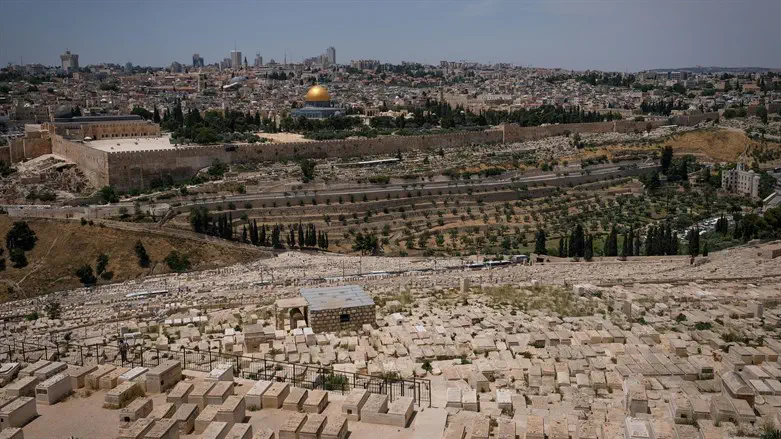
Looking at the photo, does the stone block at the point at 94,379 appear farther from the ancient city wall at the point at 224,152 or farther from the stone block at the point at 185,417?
the ancient city wall at the point at 224,152

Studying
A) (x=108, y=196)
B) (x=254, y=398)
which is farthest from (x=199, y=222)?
(x=254, y=398)

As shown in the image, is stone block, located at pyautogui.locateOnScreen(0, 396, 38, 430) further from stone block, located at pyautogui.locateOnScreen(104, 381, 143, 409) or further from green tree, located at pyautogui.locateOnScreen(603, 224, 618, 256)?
green tree, located at pyautogui.locateOnScreen(603, 224, 618, 256)

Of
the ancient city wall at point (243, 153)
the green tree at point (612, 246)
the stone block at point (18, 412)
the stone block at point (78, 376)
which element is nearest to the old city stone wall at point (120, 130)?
the ancient city wall at point (243, 153)

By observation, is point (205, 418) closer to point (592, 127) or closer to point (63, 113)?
point (63, 113)

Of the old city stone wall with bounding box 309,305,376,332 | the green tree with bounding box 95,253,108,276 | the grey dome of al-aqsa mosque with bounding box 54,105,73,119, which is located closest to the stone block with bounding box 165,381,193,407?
the old city stone wall with bounding box 309,305,376,332

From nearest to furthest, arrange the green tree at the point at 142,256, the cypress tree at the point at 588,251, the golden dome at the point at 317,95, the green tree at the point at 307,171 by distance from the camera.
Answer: the green tree at the point at 142,256, the cypress tree at the point at 588,251, the green tree at the point at 307,171, the golden dome at the point at 317,95

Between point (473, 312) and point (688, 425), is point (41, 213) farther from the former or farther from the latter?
point (688, 425)
